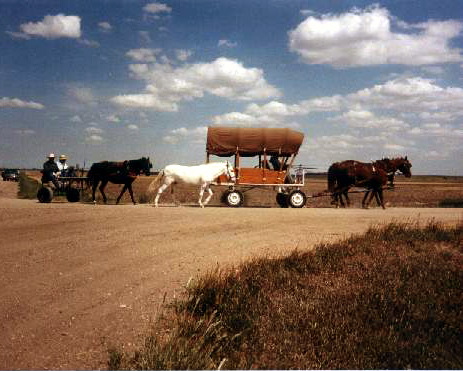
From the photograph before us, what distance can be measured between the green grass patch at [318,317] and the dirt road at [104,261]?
0.65 metres

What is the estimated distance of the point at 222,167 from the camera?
1845 cm

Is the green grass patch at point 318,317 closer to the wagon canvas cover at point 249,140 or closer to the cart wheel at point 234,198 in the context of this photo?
the cart wheel at point 234,198

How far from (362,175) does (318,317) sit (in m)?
13.6

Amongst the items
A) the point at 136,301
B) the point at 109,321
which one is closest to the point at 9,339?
the point at 109,321

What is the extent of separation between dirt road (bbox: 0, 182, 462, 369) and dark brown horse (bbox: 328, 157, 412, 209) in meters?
4.65

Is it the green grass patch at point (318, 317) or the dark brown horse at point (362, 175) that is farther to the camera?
the dark brown horse at point (362, 175)

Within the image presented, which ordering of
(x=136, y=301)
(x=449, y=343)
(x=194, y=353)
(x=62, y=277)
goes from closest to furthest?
(x=194, y=353), (x=449, y=343), (x=136, y=301), (x=62, y=277)

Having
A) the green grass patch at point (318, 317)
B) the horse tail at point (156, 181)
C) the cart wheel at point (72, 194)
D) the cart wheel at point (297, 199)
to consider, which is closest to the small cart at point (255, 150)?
the cart wheel at point (297, 199)

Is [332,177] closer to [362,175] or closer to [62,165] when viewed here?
[362,175]

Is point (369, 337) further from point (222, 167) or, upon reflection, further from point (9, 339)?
point (222, 167)

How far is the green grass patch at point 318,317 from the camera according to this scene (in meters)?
5.45

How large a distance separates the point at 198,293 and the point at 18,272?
3260 mm

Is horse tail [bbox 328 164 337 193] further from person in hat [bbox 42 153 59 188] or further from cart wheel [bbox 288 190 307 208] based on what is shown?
person in hat [bbox 42 153 59 188]

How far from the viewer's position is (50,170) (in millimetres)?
18312
